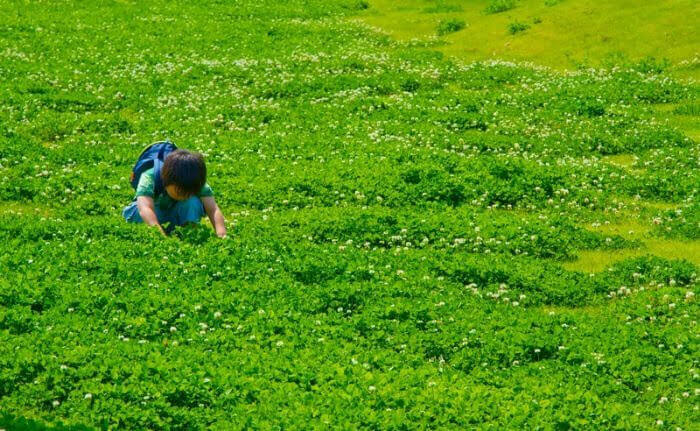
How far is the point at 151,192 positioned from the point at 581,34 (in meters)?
23.8

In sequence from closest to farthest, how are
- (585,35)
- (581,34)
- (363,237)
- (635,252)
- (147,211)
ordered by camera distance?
(147,211), (363,237), (635,252), (585,35), (581,34)

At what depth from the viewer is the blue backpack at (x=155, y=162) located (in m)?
14.7

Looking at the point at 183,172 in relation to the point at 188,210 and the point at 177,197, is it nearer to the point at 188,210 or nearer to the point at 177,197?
the point at 177,197

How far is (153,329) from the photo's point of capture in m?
11.8

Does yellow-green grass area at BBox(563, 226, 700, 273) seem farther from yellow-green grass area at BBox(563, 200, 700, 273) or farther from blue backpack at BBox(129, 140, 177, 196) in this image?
blue backpack at BBox(129, 140, 177, 196)

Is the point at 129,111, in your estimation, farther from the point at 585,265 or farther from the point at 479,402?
the point at 479,402

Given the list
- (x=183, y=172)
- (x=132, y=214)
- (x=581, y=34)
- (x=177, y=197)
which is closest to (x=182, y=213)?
(x=177, y=197)

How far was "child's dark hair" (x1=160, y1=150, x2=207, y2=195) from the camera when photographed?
14.0 meters

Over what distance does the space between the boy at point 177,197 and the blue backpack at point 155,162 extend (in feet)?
0.27

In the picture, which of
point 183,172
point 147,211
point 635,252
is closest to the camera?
point 183,172

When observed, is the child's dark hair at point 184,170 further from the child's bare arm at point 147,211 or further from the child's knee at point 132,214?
the child's knee at point 132,214

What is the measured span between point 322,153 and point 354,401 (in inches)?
459

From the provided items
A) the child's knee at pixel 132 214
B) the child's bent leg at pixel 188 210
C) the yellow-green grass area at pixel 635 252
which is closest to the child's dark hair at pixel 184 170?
the child's bent leg at pixel 188 210

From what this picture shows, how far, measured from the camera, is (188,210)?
15.0m
